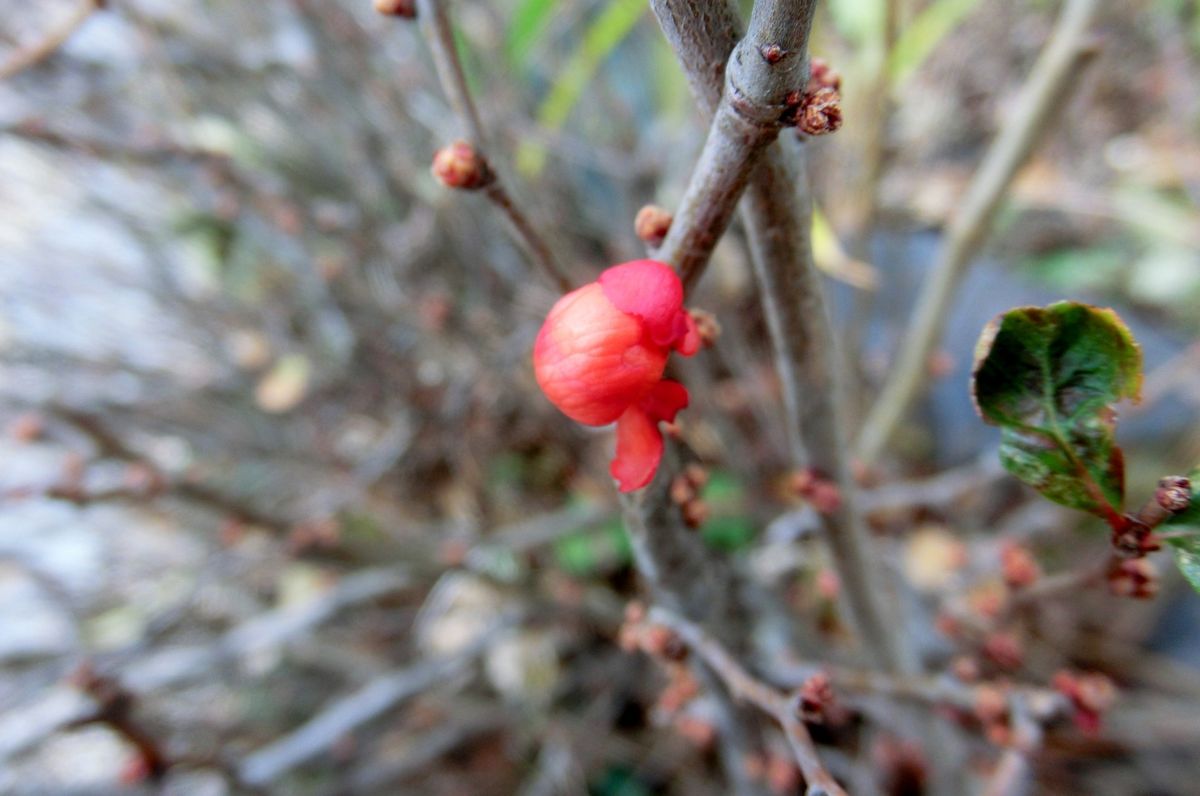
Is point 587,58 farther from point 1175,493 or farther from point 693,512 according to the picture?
point 1175,493

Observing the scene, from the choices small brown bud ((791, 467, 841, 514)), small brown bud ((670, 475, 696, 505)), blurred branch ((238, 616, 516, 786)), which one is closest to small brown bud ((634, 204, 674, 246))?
small brown bud ((670, 475, 696, 505))

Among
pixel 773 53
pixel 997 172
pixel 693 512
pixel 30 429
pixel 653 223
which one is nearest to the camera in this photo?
pixel 773 53

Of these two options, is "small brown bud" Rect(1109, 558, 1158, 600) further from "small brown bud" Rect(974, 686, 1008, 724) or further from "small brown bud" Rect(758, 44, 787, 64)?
"small brown bud" Rect(758, 44, 787, 64)

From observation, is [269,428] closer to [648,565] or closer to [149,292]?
[149,292]

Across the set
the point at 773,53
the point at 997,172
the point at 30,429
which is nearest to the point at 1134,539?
the point at 773,53

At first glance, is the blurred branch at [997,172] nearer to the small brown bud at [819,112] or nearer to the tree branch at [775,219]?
the tree branch at [775,219]
